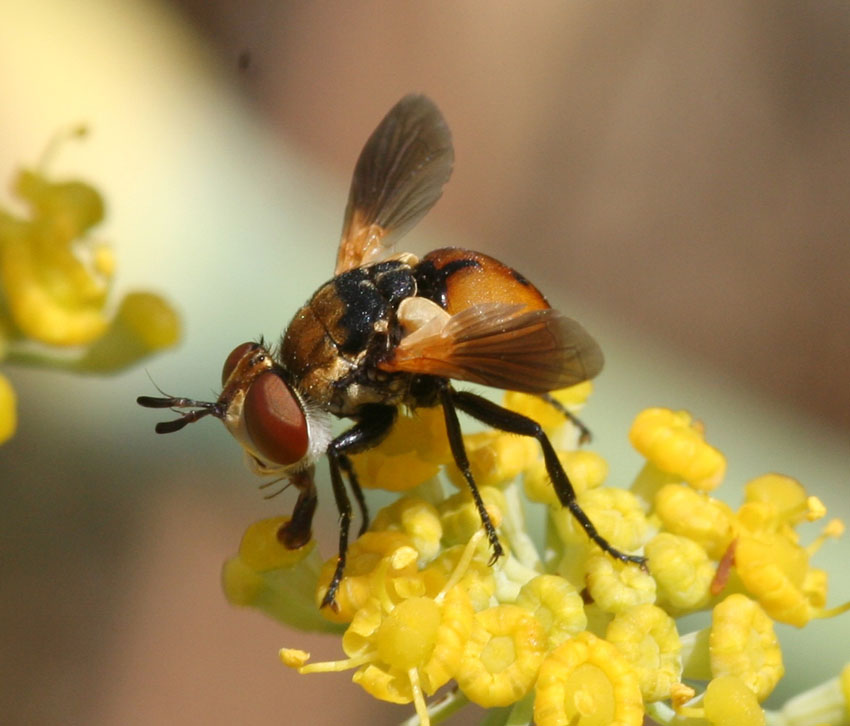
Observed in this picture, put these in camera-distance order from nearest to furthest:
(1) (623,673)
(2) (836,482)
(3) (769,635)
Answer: (1) (623,673) → (3) (769,635) → (2) (836,482)

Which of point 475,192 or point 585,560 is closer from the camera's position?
point 585,560

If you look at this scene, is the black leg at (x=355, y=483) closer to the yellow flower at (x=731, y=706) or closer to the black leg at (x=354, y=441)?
the black leg at (x=354, y=441)

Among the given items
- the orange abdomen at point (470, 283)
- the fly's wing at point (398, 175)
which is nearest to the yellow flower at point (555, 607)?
the orange abdomen at point (470, 283)

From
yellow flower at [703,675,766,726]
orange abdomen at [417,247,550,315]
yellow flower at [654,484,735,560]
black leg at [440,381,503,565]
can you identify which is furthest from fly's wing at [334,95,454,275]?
yellow flower at [703,675,766,726]

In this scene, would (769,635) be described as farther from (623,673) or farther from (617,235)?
(617,235)

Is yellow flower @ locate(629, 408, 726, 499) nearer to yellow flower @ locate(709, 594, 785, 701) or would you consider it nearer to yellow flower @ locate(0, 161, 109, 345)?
yellow flower @ locate(709, 594, 785, 701)

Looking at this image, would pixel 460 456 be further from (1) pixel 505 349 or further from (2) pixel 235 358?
(2) pixel 235 358

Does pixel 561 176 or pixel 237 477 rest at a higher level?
pixel 561 176

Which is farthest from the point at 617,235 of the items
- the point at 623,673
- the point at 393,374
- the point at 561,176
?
the point at 623,673
